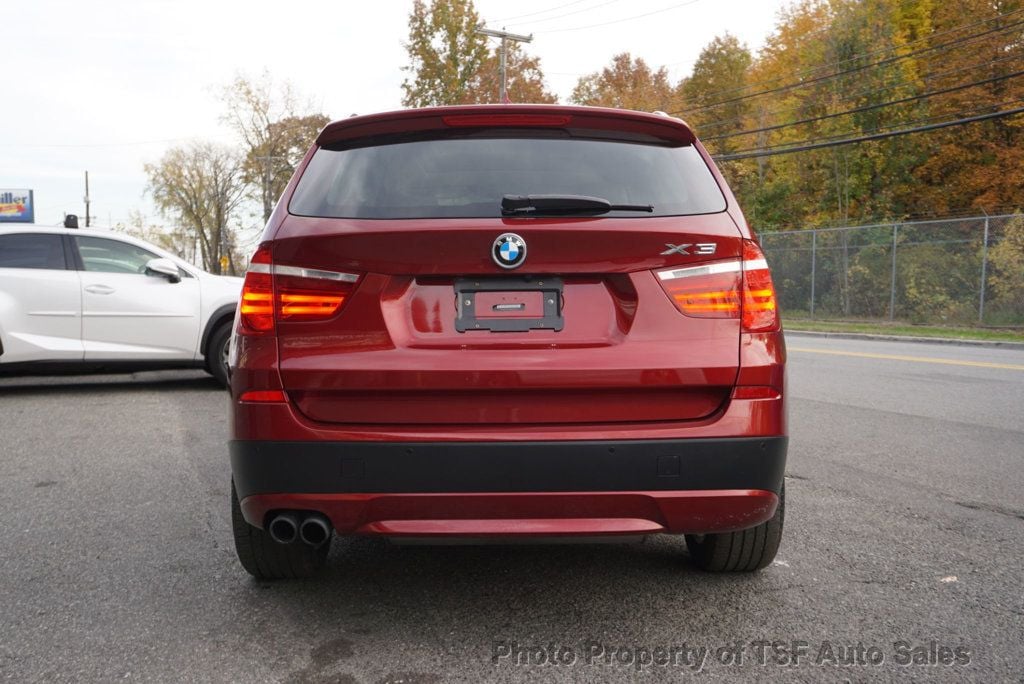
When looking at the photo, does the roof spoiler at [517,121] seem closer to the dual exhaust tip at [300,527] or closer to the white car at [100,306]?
the dual exhaust tip at [300,527]

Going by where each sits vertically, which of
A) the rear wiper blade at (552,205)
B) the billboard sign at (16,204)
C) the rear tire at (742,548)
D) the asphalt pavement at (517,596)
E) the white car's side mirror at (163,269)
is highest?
the billboard sign at (16,204)

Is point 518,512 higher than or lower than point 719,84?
lower

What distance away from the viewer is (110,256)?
975 centimetres

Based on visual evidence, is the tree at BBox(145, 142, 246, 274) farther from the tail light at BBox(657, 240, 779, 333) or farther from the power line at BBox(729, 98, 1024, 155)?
the tail light at BBox(657, 240, 779, 333)

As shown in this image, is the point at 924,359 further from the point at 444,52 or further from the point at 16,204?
the point at 16,204

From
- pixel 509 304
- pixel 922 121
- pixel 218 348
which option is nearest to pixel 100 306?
pixel 218 348

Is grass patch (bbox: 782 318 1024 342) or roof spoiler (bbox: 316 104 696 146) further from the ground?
roof spoiler (bbox: 316 104 696 146)

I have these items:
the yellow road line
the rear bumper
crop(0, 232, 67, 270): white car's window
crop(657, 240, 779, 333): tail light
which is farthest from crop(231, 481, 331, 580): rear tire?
the yellow road line

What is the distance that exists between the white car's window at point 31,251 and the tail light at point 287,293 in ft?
24.9

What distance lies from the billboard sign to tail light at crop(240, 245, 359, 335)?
99.3 metres

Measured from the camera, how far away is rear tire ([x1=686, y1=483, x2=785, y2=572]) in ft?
11.5

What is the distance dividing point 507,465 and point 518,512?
15 cm

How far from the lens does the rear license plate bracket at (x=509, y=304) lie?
289 cm


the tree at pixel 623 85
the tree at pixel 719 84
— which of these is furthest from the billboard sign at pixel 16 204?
the tree at pixel 719 84
